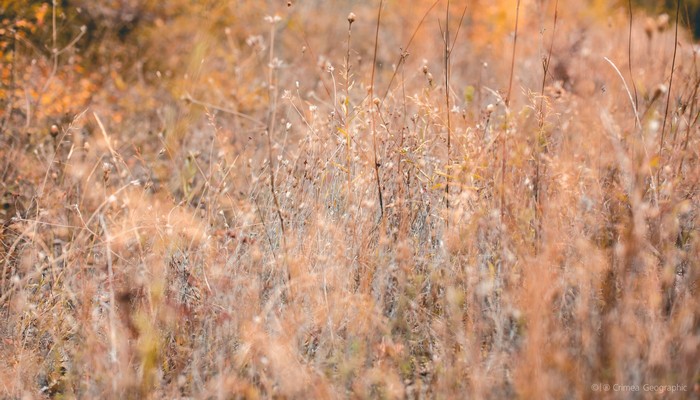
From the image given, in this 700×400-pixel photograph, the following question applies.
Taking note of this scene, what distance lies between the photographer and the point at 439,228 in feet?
7.23

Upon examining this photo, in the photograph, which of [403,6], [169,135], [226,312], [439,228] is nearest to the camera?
[226,312]

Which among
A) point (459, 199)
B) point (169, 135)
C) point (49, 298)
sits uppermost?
point (459, 199)

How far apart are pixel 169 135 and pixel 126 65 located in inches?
114

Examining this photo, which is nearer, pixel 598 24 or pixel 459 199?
pixel 459 199

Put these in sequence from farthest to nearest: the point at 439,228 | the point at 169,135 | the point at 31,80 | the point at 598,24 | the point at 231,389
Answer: the point at 598,24 → the point at 31,80 → the point at 169,135 → the point at 439,228 → the point at 231,389

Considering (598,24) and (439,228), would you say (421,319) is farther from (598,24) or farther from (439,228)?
(598,24)

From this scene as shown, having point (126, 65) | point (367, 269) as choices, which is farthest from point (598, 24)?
point (367, 269)

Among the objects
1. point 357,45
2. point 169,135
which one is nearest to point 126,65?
point 169,135

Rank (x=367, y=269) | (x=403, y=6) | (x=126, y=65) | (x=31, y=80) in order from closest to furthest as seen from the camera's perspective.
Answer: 1. (x=367, y=269)
2. (x=31, y=80)
3. (x=126, y=65)
4. (x=403, y=6)

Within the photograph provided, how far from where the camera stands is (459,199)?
2.07m

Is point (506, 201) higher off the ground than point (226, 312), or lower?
higher

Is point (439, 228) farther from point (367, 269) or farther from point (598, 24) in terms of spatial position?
point (598, 24)

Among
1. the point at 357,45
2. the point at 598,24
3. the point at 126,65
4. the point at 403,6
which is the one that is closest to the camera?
the point at 126,65

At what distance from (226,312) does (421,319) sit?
25.4 inches
